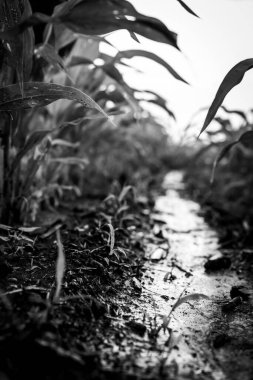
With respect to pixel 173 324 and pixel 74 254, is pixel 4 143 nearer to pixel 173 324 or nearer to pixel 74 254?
→ pixel 74 254

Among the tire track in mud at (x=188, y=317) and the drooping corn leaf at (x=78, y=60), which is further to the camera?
the drooping corn leaf at (x=78, y=60)

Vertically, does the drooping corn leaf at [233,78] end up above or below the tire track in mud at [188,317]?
above

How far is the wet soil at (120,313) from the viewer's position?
53 centimetres

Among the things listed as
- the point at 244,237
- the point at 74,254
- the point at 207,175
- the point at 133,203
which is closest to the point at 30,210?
the point at 74,254

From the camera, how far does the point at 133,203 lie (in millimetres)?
1763

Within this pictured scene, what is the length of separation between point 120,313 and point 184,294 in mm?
252

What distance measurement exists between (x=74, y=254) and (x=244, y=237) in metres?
0.90

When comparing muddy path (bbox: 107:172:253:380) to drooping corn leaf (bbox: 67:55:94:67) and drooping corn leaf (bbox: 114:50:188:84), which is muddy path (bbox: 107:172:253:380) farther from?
drooping corn leaf (bbox: 67:55:94:67)

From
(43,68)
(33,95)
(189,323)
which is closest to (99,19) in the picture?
(33,95)

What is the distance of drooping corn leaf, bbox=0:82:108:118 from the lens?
82 cm

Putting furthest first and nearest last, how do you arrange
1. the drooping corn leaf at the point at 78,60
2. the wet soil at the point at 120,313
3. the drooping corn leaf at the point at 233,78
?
the drooping corn leaf at the point at 78,60 → the drooping corn leaf at the point at 233,78 → the wet soil at the point at 120,313

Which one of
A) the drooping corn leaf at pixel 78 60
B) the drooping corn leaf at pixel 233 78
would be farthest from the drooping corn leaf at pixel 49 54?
the drooping corn leaf at pixel 233 78

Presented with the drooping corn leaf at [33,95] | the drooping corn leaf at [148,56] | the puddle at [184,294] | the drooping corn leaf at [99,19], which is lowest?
the puddle at [184,294]

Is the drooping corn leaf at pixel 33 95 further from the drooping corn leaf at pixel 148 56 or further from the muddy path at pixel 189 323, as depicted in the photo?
the muddy path at pixel 189 323
